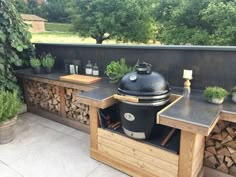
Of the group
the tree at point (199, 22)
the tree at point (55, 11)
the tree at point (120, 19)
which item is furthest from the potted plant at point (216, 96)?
the tree at point (55, 11)

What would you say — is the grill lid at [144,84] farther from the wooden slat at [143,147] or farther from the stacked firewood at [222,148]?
the stacked firewood at [222,148]

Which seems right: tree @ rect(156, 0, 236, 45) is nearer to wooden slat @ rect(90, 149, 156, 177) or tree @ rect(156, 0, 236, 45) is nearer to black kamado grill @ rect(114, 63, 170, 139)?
black kamado grill @ rect(114, 63, 170, 139)

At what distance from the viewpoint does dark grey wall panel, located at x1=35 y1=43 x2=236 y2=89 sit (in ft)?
7.29

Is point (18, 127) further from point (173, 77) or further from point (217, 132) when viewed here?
point (217, 132)

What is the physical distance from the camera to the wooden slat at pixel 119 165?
210 centimetres

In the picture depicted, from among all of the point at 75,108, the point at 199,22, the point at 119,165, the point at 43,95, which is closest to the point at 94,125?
the point at 119,165

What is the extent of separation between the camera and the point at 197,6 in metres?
10.4

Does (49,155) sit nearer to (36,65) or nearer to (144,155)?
(144,155)

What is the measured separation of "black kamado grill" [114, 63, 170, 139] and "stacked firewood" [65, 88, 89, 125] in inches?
47.2

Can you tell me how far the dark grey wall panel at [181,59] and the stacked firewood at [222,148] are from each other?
50 centimetres

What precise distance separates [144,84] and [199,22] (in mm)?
10105

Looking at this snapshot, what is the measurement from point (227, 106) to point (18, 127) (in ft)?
10.3

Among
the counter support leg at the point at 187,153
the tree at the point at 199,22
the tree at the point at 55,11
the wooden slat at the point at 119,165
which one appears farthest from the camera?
the tree at the point at 55,11

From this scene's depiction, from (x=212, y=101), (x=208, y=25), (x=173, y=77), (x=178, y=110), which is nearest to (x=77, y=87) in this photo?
(x=173, y=77)
